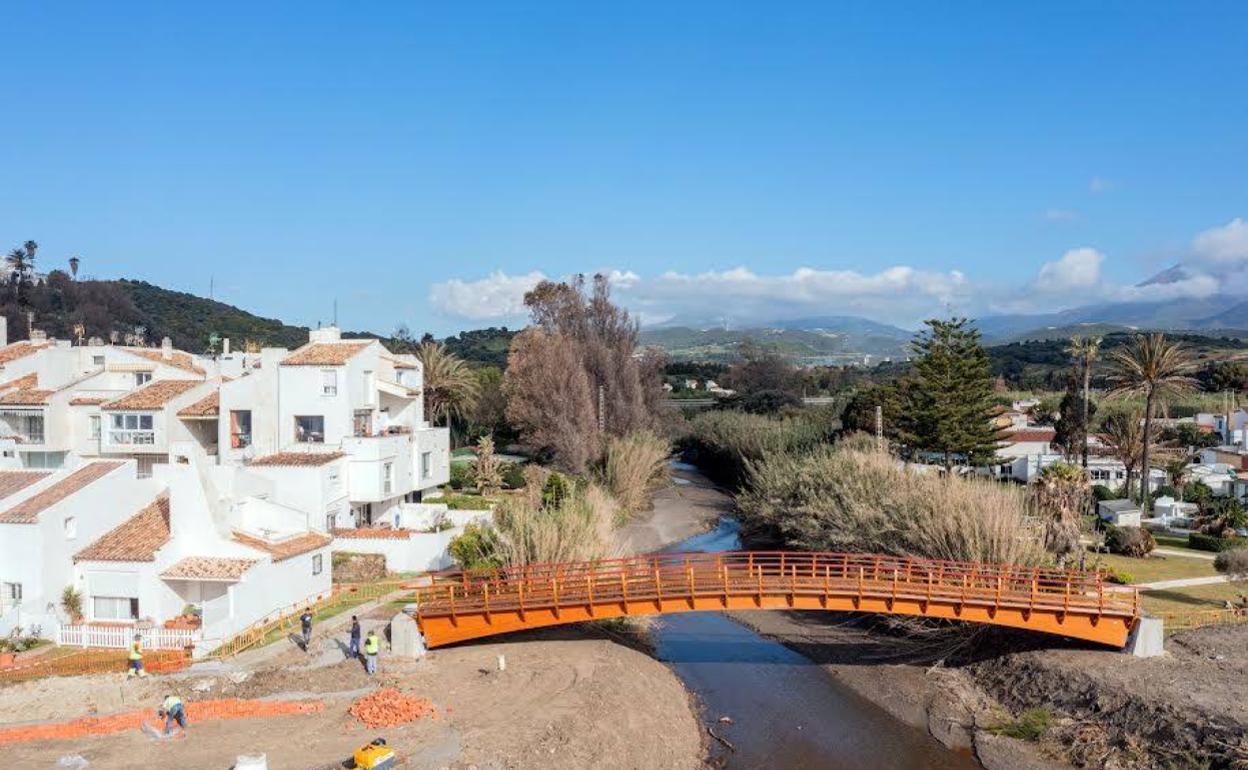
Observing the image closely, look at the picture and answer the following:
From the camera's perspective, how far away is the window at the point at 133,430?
124 ft

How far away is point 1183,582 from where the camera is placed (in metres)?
30.7

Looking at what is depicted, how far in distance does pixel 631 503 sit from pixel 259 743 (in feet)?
110

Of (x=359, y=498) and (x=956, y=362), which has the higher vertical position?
(x=956, y=362)

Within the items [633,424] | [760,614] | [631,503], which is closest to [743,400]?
[633,424]

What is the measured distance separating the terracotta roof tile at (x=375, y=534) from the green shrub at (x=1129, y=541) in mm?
25058

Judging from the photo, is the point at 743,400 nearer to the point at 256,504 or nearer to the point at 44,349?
the point at 44,349

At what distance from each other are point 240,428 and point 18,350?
15.7 m

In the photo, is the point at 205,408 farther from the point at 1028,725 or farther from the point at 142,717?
the point at 1028,725

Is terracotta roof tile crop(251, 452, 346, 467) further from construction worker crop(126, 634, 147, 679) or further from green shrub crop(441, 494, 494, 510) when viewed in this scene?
construction worker crop(126, 634, 147, 679)

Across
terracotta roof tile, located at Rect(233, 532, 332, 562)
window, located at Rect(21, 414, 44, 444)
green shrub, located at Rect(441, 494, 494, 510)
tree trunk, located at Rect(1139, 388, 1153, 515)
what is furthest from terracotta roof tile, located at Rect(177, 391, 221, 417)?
tree trunk, located at Rect(1139, 388, 1153, 515)

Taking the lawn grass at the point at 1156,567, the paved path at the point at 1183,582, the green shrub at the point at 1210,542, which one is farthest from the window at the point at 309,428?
the green shrub at the point at 1210,542

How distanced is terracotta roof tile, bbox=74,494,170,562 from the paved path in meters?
28.2

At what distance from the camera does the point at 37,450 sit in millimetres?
38938

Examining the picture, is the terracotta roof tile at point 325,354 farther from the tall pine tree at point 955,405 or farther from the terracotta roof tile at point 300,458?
the tall pine tree at point 955,405
